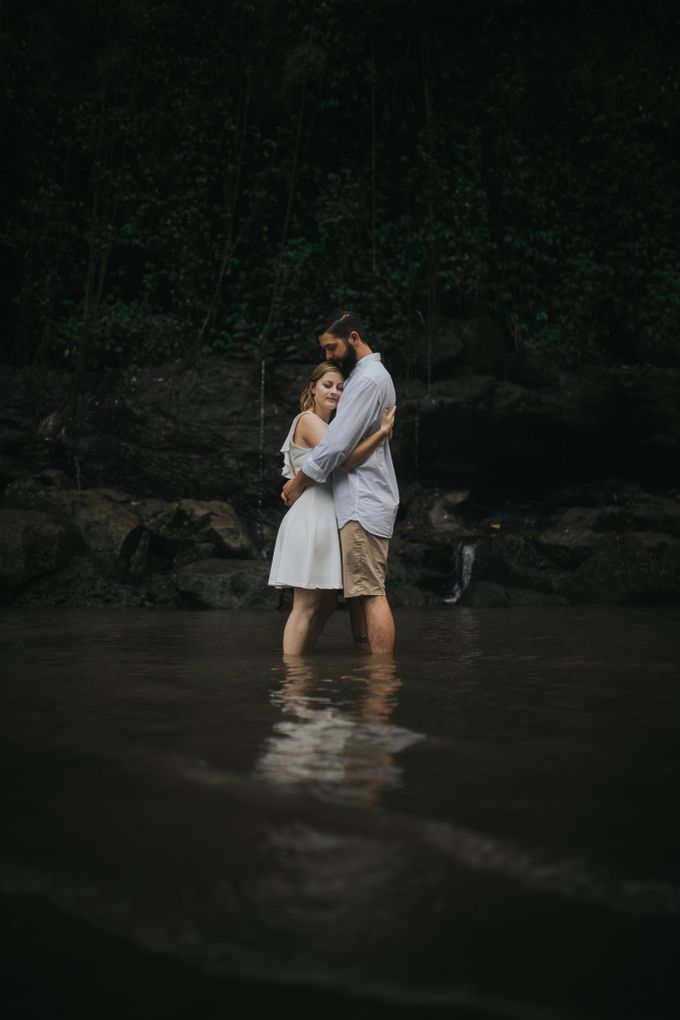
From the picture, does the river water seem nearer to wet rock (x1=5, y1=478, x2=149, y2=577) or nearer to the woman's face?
the woman's face

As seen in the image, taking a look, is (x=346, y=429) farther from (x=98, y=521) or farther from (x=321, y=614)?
(x=98, y=521)

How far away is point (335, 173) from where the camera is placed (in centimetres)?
1619

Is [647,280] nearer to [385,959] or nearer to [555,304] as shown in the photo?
[555,304]

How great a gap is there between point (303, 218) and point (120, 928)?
15.5 metres

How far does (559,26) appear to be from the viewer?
16250 mm

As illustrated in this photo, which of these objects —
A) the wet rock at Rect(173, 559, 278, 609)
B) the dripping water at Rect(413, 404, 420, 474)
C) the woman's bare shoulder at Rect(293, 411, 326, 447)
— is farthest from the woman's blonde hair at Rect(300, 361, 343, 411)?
the dripping water at Rect(413, 404, 420, 474)

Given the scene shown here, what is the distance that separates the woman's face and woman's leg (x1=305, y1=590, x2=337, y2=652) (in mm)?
998

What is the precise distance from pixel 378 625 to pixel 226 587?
5.15 metres

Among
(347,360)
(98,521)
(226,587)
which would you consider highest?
(347,360)

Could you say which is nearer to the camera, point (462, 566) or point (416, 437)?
point (462, 566)

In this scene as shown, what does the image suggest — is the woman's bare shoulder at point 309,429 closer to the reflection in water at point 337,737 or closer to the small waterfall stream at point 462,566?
the reflection in water at point 337,737

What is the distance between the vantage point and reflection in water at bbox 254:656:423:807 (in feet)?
8.59

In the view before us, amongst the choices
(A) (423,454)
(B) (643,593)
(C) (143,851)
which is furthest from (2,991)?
(A) (423,454)

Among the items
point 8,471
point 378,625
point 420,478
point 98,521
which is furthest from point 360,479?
point 420,478
